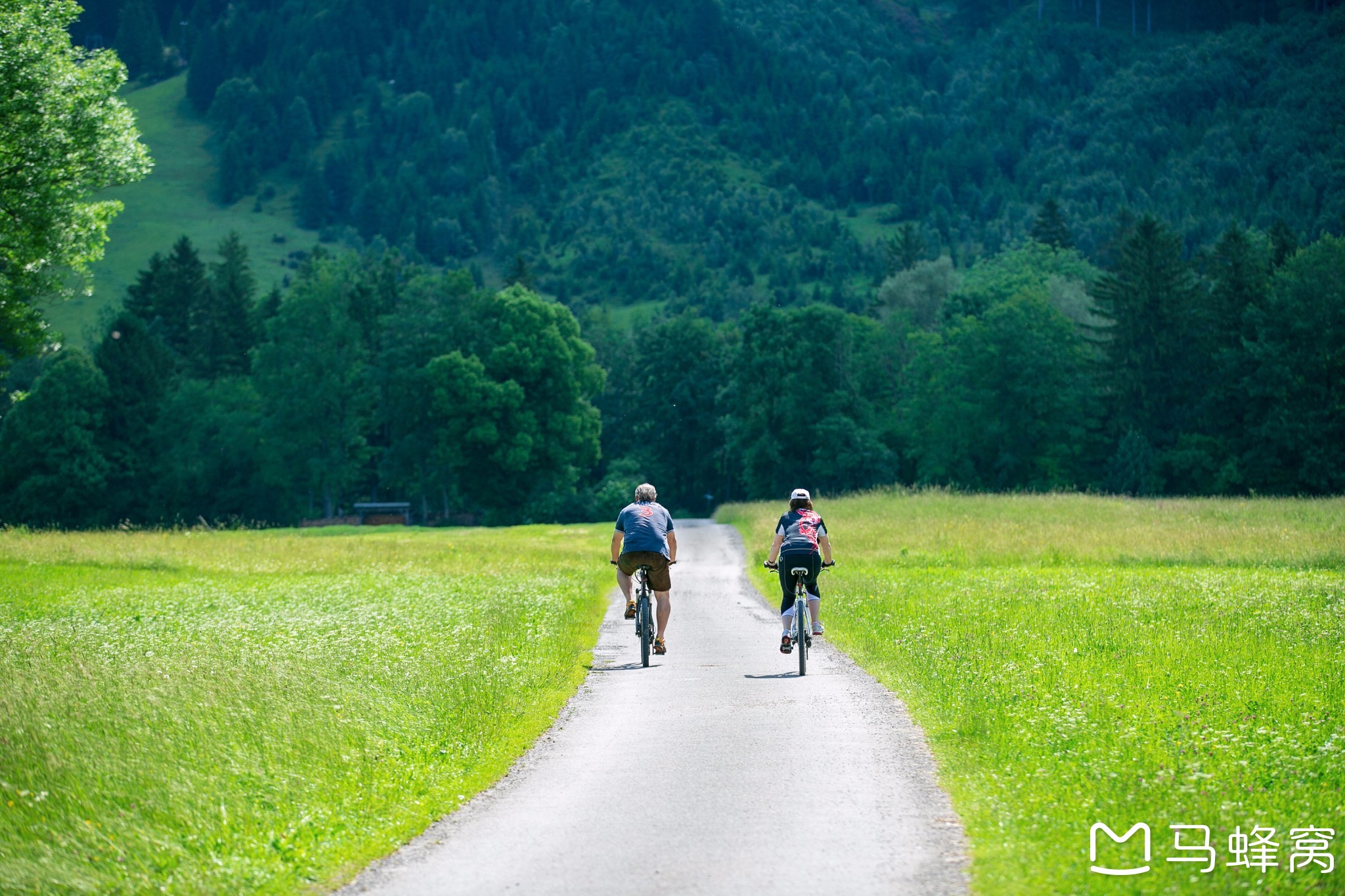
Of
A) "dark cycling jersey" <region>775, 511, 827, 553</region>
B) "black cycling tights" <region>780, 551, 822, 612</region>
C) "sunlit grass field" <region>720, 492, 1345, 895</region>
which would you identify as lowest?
"sunlit grass field" <region>720, 492, 1345, 895</region>

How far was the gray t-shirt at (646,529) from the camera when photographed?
1764cm

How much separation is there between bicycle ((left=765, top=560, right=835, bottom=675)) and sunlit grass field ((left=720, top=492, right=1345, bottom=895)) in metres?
1.00

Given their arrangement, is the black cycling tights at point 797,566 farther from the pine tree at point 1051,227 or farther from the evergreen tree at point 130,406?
the pine tree at point 1051,227

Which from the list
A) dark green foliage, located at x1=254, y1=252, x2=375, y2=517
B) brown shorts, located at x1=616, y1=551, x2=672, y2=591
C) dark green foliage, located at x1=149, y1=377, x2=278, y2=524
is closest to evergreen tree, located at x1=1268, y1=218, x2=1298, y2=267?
dark green foliage, located at x1=254, y1=252, x2=375, y2=517

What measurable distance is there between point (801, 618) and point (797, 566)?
0.74 m

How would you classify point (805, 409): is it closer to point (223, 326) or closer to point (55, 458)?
point (223, 326)

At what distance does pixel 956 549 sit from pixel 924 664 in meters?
20.2

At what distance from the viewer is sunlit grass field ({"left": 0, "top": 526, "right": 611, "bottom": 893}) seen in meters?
8.04

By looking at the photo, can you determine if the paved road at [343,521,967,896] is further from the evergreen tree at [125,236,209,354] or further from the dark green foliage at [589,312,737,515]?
the evergreen tree at [125,236,209,354]

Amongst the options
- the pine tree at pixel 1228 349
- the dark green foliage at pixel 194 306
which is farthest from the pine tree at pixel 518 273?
the pine tree at pixel 1228 349

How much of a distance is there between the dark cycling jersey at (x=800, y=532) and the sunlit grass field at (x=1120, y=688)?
6.08ft

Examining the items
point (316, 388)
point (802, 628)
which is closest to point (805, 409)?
point (316, 388)

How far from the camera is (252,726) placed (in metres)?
10.9

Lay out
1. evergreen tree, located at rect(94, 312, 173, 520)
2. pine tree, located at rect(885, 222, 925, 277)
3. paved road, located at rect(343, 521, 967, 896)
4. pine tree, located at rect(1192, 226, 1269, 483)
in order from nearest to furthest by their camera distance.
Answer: paved road, located at rect(343, 521, 967, 896), pine tree, located at rect(1192, 226, 1269, 483), evergreen tree, located at rect(94, 312, 173, 520), pine tree, located at rect(885, 222, 925, 277)
